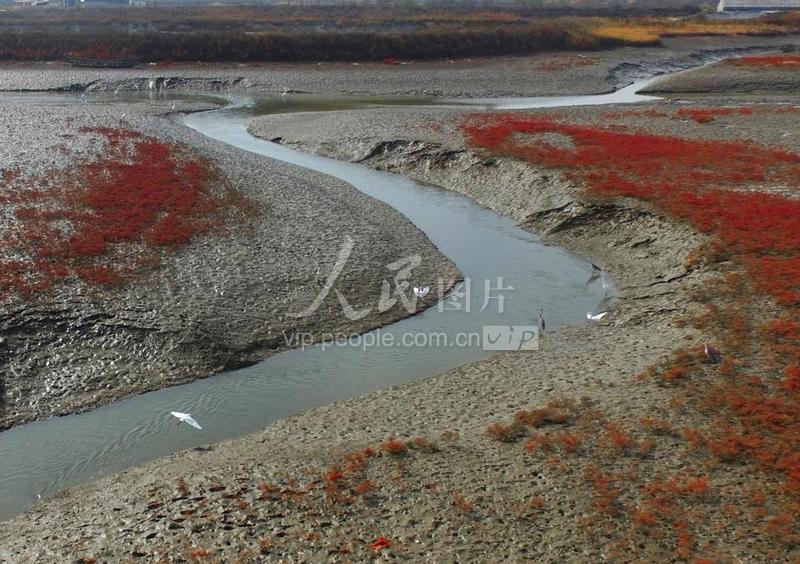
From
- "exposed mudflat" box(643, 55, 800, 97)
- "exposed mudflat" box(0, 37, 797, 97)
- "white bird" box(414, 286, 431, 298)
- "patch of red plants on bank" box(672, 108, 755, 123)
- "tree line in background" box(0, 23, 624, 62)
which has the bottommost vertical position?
"white bird" box(414, 286, 431, 298)

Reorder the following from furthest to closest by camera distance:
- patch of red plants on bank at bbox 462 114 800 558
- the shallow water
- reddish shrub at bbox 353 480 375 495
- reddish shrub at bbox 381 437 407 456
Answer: the shallow water < reddish shrub at bbox 381 437 407 456 < patch of red plants on bank at bbox 462 114 800 558 < reddish shrub at bbox 353 480 375 495

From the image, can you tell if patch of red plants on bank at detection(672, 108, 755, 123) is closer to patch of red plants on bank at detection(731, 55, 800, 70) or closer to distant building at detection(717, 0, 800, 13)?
patch of red plants on bank at detection(731, 55, 800, 70)

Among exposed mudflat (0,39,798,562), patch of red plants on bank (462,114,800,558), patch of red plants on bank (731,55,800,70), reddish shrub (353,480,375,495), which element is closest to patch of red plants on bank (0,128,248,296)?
exposed mudflat (0,39,798,562)

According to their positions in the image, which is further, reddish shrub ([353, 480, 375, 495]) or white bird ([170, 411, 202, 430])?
white bird ([170, 411, 202, 430])

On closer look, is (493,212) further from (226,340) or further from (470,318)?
(226,340)

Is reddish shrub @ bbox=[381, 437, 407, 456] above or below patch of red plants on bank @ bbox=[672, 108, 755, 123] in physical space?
below

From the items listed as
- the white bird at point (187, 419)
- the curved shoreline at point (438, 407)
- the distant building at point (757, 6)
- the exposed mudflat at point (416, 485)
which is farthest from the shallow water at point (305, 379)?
the distant building at point (757, 6)

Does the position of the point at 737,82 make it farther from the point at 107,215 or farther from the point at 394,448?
the point at 394,448
